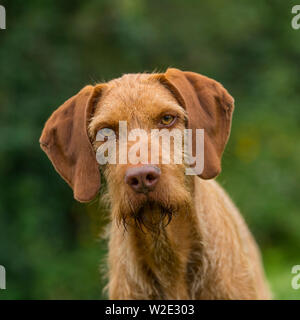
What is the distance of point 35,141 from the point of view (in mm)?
8391

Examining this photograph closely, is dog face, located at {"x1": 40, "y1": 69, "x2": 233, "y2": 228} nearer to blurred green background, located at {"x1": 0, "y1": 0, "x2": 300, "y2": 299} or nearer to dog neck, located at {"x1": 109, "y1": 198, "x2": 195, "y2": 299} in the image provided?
dog neck, located at {"x1": 109, "y1": 198, "x2": 195, "y2": 299}

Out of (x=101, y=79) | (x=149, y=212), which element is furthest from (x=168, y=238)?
(x=101, y=79)

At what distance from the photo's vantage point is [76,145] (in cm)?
382

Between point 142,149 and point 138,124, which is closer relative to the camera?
point 142,149

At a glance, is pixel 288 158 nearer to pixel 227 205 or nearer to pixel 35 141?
pixel 35 141

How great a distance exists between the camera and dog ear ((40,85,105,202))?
12.4ft

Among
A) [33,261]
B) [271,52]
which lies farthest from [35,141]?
[271,52]

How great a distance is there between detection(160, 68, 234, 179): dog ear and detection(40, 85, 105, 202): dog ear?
0.55 meters

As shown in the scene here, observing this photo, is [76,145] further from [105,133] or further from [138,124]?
[138,124]

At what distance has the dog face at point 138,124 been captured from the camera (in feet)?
11.2

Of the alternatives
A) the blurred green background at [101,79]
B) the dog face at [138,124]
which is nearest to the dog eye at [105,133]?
the dog face at [138,124]

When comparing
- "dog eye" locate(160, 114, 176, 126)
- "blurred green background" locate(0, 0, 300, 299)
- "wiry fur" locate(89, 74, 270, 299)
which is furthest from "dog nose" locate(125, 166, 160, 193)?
"blurred green background" locate(0, 0, 300, 299)

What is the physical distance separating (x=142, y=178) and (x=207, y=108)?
852mm

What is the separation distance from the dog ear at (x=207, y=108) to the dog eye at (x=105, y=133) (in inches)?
19.2
